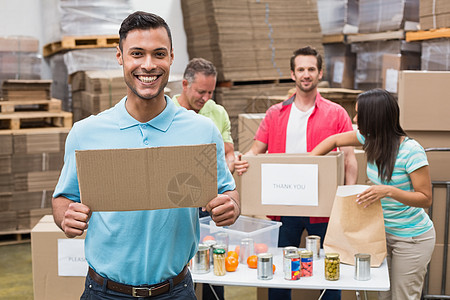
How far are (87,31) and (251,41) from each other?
1884 millimetres

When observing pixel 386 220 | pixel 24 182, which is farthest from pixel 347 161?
pixel 24 182

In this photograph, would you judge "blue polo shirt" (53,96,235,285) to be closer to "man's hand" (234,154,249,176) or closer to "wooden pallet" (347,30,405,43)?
"man's hand" (234,154,249,176)

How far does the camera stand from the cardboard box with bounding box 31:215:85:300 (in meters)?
3.84

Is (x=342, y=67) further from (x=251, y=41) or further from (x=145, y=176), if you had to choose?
(x=145, y=176)

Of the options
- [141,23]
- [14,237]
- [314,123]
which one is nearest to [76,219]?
[141,23]

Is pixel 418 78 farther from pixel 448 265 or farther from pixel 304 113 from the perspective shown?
pixel 448 265

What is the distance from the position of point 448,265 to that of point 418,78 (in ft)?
4.48

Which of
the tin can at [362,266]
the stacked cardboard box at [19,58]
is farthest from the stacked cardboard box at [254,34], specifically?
the tin can at [362,266]

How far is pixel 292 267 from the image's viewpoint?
3.09 meters

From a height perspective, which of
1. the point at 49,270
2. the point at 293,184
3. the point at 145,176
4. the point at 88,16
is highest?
the point at 88,16

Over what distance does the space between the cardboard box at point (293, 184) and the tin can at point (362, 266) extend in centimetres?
43

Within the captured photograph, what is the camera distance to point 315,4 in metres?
7.62

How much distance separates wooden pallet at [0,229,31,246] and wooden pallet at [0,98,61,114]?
4.17 ft

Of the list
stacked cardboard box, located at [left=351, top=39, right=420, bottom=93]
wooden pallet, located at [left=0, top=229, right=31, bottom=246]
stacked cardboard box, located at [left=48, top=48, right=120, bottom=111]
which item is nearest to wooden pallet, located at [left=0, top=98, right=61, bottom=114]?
stacked cardboard box, located at [left=48, top=48, right=120, bottom=111]
